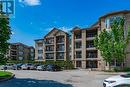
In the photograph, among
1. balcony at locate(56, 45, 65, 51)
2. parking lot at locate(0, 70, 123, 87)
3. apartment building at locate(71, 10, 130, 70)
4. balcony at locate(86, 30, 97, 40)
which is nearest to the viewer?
parking lot at locate(0, 70, 123, 87)

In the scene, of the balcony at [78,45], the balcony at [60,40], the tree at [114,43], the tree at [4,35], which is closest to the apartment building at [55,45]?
the balcony at [60,40]

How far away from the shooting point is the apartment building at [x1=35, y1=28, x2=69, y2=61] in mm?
96812

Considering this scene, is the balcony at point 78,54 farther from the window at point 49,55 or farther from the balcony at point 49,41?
the window at point 49,55

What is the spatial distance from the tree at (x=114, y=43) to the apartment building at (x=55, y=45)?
120 feet

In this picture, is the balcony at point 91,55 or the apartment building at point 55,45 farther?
the apartment building at point 55,45

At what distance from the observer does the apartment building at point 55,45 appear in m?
96.8

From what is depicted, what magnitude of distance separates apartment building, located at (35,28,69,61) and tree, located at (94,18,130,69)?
3664cm

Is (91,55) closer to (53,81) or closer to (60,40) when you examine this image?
(60,40)

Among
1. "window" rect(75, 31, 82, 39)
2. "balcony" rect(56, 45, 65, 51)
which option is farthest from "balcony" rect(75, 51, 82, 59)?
"balcony" rect(56, 45, 65, 51)

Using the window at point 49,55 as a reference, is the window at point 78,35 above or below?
above

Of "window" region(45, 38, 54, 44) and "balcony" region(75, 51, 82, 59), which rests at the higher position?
"window" region(45, 38, 54, 44)

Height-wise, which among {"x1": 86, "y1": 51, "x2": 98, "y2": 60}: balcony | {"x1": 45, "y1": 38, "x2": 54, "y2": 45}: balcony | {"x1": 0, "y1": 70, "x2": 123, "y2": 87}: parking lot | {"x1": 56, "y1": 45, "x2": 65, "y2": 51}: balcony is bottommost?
{"x1": 0, "y1": 70, "x2": 123, "y2": 87}: parking lot

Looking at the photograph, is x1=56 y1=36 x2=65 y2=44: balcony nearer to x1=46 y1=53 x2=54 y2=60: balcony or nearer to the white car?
x1=46 y1=53 x2=54 y2=60: balcony

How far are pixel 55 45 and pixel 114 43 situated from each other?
142 ft
